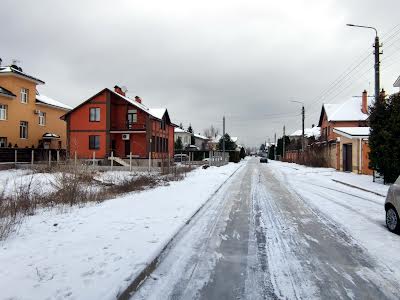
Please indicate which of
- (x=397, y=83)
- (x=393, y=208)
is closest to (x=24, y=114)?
(x=397, y=83)

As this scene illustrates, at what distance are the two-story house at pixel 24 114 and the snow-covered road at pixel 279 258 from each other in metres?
32.2

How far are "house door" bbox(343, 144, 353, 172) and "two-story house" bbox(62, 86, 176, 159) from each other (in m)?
20.0

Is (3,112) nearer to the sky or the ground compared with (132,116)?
nearer to the ground

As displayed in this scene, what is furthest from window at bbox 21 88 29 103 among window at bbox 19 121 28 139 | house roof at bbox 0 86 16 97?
house roof at bbox 0 86 16 97

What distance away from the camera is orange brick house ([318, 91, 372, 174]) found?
27589 mm

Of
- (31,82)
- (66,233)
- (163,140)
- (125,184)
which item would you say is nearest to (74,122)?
(31,82)

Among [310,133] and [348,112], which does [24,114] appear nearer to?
[348,112]

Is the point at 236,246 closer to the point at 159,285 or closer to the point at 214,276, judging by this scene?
the point at 214,276

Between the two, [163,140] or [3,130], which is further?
[163,140]

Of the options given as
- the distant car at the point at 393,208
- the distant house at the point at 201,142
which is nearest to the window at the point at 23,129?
the distant car at the point at 393,208

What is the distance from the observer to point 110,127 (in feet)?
138

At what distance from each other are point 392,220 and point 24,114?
38241 millimetres

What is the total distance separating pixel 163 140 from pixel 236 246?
43612mm

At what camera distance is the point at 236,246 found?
6.84 meters
